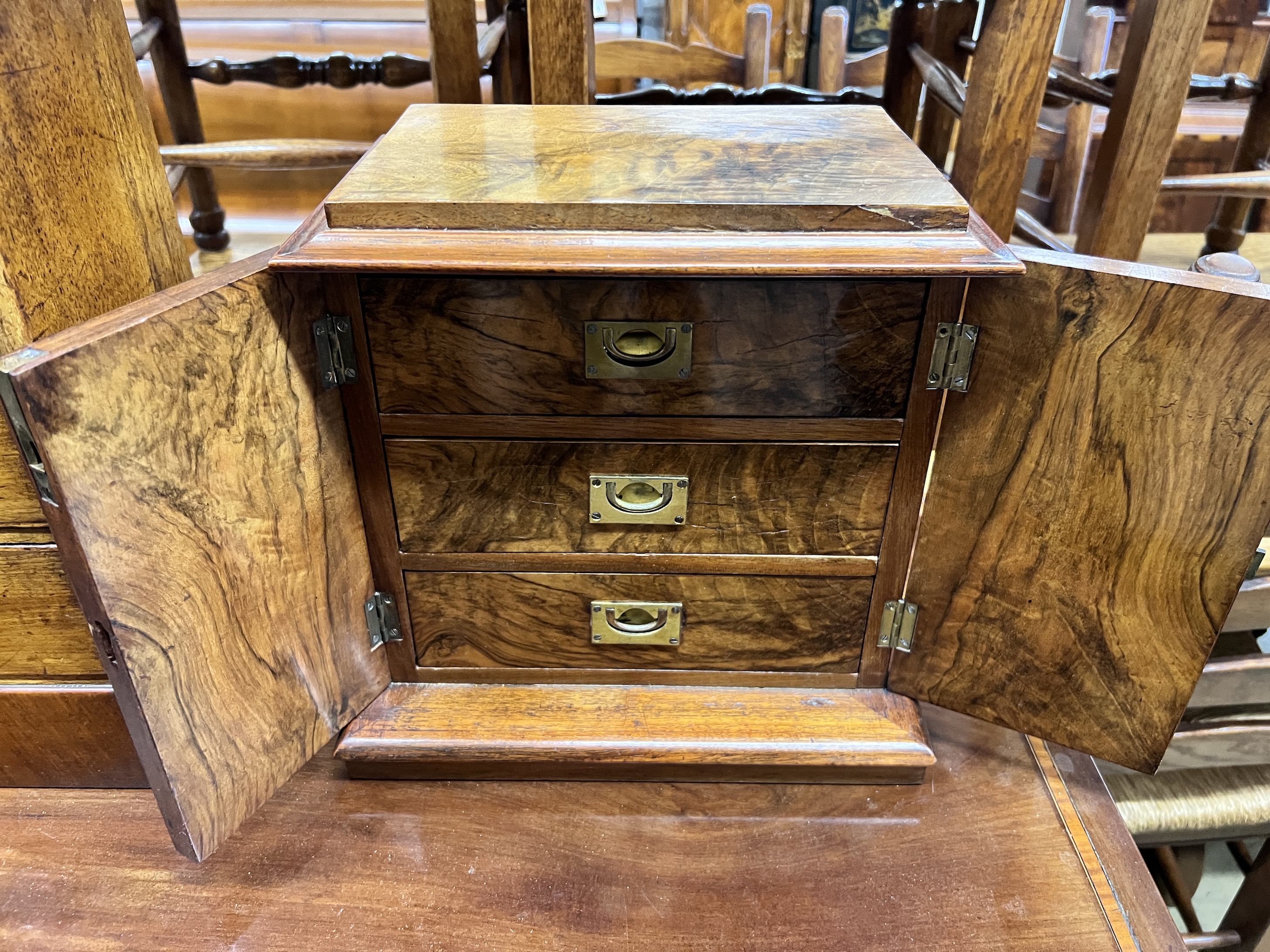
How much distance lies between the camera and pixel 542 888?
81 centimetres

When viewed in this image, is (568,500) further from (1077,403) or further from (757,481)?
(1077,403)

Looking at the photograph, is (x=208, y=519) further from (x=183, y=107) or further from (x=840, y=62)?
(x=840, y=62)

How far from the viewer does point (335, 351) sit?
747 mm

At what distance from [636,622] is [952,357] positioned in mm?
402

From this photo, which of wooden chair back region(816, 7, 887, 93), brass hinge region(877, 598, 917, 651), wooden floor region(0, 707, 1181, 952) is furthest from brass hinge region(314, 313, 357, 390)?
wooden chair back region(816, 7, 887, 93)

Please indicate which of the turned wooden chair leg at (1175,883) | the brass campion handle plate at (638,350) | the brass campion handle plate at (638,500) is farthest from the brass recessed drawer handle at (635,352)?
the turned wooden chair leg at (1175,883)

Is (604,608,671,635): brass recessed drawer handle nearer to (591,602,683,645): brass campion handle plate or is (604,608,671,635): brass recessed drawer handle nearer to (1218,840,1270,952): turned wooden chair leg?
(591,602,683,645): brass campion handle plate

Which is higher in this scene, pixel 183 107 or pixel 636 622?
pixel 183 107

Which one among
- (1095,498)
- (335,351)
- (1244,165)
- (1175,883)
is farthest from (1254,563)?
(1244,165)

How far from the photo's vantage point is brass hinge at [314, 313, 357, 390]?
735 mm

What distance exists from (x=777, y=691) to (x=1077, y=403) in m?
0.41

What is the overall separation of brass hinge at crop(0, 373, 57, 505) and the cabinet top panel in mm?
260

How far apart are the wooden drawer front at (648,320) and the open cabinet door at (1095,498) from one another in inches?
3.3

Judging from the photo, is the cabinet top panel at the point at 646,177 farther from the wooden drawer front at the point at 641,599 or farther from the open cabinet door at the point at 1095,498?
the wooden drawer front at the point at 641,599
